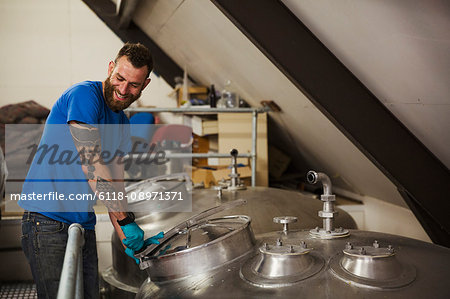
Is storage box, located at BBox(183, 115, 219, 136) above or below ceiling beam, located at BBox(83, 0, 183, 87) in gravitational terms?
below

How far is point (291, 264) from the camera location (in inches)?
43.7

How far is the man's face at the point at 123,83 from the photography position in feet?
5.83

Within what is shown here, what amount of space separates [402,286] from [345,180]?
3.00 m

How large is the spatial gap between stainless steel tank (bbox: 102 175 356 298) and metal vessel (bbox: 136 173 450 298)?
1.75 feet

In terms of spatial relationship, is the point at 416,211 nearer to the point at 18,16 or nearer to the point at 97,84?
the point at 97,84

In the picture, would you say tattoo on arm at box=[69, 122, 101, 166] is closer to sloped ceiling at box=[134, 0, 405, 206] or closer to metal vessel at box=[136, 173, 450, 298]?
metal vessel at box=[136, 173, 450, 298]

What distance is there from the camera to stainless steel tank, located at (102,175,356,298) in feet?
6.62

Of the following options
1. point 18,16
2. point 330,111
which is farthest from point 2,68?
point 330,111

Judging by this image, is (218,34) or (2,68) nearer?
(218,34)

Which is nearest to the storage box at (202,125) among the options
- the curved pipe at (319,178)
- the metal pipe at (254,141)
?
the metal pipe at (254,141)

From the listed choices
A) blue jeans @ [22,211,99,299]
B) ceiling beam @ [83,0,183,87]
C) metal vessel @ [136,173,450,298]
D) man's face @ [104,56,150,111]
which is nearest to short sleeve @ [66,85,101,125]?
man's face @ [104,56,150,111]

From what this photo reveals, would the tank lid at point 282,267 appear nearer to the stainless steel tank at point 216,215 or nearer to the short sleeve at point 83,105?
the stainless steel tank at point 216,215

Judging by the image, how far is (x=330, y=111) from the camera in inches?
84.7

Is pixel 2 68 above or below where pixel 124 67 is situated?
above
